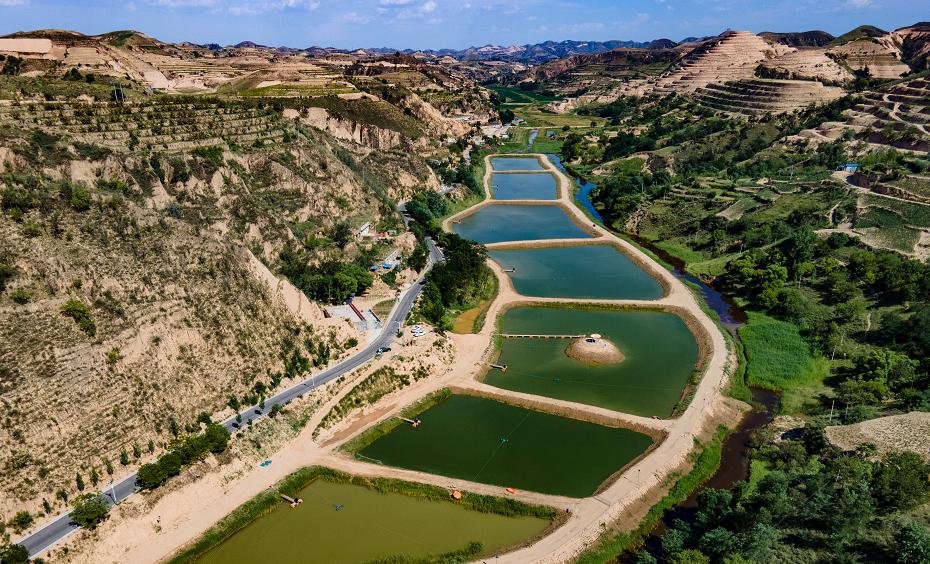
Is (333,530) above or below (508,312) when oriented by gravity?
below

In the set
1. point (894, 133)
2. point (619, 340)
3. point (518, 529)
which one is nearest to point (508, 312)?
point (619, 340)

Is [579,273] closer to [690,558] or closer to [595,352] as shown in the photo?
[595,352]

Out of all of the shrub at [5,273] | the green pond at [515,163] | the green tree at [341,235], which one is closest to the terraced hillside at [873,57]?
the green pond at [515,163]

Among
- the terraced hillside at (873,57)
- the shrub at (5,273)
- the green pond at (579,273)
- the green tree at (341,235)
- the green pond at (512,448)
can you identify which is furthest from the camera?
the terraced hillside at (873,57)

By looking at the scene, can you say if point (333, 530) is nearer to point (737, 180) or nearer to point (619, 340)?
point (619, 340)

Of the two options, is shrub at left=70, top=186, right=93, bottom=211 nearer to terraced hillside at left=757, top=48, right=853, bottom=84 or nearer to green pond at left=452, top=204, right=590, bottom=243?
green pond at left=452, top=204, right=590, bottom=243

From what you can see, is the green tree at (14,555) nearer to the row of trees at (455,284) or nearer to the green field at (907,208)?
the row of trees at (455,284)
